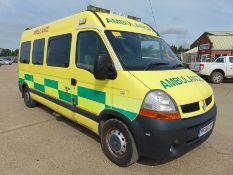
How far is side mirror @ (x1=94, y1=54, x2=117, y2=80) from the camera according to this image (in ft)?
11.8

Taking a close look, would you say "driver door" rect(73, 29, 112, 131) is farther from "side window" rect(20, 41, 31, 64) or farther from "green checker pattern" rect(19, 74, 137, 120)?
"side window" rect(20, 41, 31, 64)

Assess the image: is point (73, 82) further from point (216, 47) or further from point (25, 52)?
point (216, 47)

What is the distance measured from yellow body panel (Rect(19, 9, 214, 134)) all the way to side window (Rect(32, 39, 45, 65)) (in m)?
0.20

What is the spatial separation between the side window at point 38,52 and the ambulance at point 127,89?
89 centimetres

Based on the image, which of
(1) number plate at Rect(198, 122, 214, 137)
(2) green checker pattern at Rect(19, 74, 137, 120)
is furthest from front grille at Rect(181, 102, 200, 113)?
(2) green checker pattern at Rect(19, 74, 137, 120)

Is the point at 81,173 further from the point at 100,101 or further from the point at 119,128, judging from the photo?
the point at 100,101

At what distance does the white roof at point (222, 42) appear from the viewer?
39438 mm

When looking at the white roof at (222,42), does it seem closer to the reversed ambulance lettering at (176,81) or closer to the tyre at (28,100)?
the tyre at (28,100)

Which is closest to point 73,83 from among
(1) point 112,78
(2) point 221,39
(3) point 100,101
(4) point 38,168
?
(3) point 100,101

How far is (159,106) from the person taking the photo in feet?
10.7

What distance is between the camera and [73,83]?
4680mm

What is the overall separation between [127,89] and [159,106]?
52cm

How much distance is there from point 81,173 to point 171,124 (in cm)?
149

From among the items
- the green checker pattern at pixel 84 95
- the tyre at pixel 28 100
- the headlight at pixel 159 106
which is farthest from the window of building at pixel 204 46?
the headlight at pixel 159 106
